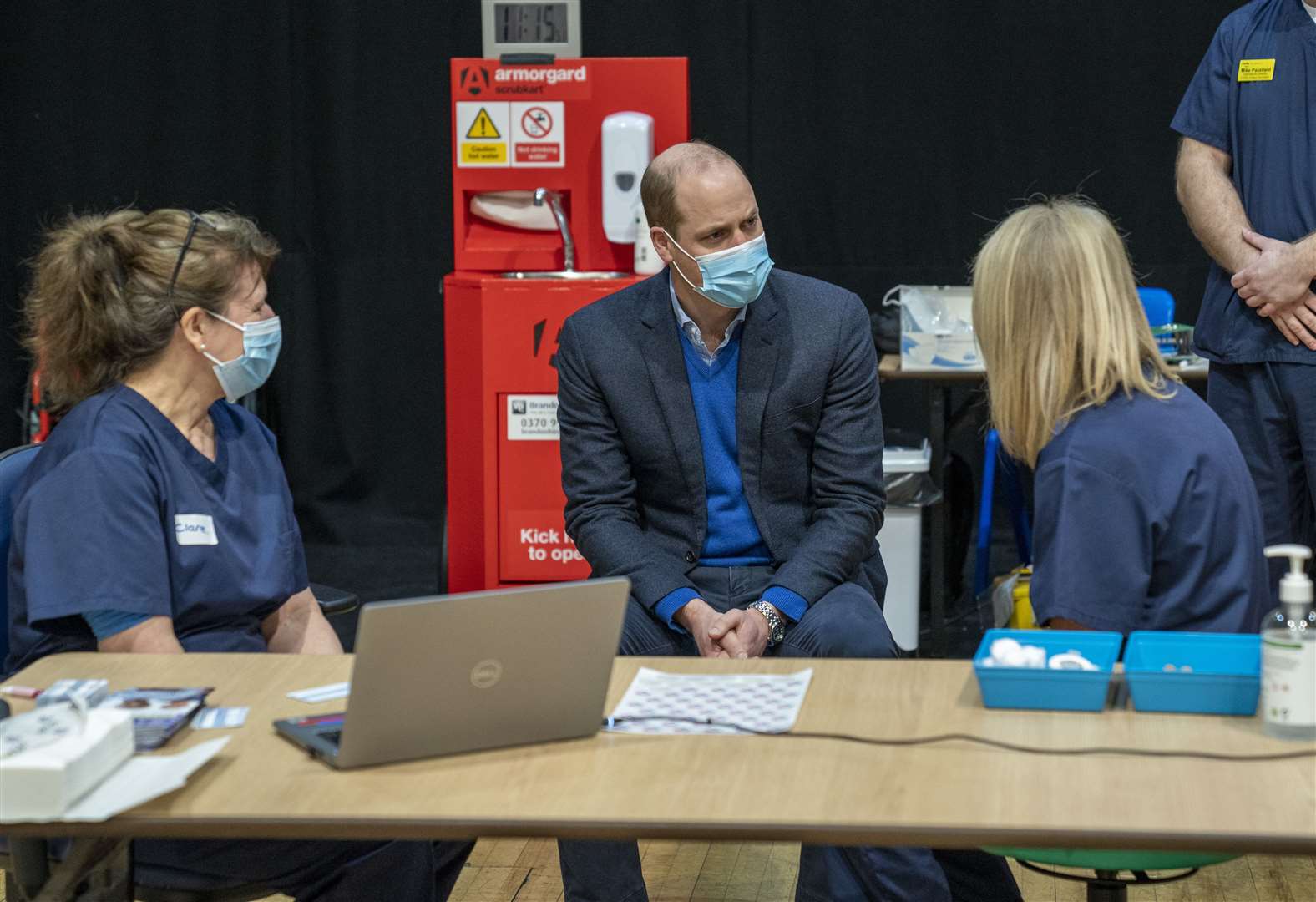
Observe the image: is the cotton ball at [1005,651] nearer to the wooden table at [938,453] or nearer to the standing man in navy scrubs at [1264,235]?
the standing man in navy scrubs at [1264,235]

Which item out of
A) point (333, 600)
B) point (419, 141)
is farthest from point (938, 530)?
point (419, 141)

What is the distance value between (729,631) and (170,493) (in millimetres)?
903

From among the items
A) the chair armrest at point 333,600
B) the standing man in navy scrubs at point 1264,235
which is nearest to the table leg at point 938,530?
the standing man in navy scrubs at point 1264,235

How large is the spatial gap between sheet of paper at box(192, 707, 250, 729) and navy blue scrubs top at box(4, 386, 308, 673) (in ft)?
1.06

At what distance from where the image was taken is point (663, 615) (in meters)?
2.61

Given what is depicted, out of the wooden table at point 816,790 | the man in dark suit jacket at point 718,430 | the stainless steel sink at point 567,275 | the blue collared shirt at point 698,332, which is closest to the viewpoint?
the wooden table at point 816,790

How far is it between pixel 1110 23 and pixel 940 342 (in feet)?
5.39

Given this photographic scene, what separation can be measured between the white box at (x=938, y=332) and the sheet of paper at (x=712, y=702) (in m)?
2.28

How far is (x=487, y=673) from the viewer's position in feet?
5.17

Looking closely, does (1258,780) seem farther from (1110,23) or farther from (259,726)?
(1110,23)

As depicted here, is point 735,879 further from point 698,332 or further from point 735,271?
point 735,271

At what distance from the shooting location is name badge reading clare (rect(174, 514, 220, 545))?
2.13 metres

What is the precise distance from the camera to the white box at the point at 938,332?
401cm

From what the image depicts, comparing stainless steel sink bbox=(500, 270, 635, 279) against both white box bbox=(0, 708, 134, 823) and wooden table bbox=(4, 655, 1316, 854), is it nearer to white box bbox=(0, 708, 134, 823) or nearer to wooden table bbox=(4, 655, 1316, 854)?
wooden table bbox=(4, 655, 1316, 854)
